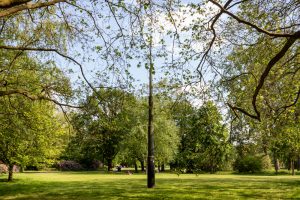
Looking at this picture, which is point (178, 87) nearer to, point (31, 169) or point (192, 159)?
point (192, 159)

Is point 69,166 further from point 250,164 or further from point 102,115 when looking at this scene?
point 102,115

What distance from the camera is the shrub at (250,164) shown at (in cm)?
5697

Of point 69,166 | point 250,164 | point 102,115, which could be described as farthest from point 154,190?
point 69,166

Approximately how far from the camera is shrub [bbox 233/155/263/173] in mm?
56969

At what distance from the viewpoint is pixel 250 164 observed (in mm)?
57469

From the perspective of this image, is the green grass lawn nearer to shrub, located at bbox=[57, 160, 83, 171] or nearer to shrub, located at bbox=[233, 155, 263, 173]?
shrub, located at bbox=[233, 155, 263, 173]

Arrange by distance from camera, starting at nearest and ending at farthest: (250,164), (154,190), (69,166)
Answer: (154,190), (250,164), (69,166)

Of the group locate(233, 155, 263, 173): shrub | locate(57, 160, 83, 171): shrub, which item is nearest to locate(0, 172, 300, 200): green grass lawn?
locate(233, 155, 263, 173): shrub

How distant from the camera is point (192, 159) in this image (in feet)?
51.5

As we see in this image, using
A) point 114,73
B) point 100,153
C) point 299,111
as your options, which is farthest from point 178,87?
point 100,153

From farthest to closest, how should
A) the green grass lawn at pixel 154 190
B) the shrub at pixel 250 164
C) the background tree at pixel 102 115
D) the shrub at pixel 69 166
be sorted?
the shrub at pixel 69 166 < the shrub at pixel 250 164 < the green grass lawn at pixel 154 190 < the background tree at pixel 102 115

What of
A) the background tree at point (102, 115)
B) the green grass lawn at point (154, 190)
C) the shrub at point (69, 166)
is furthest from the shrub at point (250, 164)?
the background tree at point (102, 115)

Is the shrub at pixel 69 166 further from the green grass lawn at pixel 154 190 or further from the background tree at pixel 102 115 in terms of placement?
the background tree at pixel 102 115

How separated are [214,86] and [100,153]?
54.4 metres
